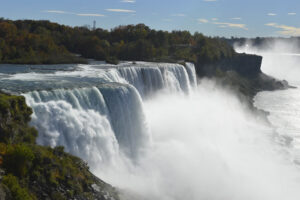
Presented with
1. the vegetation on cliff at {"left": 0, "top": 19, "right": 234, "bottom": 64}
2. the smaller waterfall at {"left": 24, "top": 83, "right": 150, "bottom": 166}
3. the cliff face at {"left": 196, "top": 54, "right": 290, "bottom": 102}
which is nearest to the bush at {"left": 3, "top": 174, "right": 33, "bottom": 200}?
the smaller waterfall at {"left": 24, "top": 83, "right": 150, "bottom": 166}

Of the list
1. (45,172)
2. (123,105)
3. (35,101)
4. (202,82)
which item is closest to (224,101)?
(202,82)

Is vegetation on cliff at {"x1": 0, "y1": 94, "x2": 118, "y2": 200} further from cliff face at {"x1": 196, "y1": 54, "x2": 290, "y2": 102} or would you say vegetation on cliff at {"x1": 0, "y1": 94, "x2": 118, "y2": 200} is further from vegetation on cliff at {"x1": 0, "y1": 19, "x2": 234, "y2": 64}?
cliff face at {"x1": 196, "y1": 54, "x2": 290, "y2": 102}

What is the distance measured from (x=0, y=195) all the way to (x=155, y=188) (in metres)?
8.66

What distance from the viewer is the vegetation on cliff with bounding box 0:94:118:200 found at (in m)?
10.9

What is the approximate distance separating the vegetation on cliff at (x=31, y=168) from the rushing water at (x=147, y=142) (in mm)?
1123

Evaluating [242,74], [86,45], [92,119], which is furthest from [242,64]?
[92,119]

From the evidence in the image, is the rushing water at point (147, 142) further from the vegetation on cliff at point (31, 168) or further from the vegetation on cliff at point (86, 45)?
the vegetation on cliff at point (86, 45)

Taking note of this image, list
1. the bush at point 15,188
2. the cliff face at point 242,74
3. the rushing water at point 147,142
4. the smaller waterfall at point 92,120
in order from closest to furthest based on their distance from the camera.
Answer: the bush at point 15,188 < the smaller waterfall at point 92,120 < the rushing water at point 147,142 < the cliff face at point 242,74

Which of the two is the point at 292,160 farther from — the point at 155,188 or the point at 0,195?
the point at 0,195

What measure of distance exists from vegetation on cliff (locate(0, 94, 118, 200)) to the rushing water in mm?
1123

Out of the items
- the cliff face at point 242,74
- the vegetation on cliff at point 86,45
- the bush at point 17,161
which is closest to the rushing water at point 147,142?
the bush at point 17,161

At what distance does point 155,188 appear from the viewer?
17141 millimetres

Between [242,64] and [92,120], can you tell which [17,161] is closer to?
[92,120]

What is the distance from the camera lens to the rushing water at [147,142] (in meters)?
16.1
